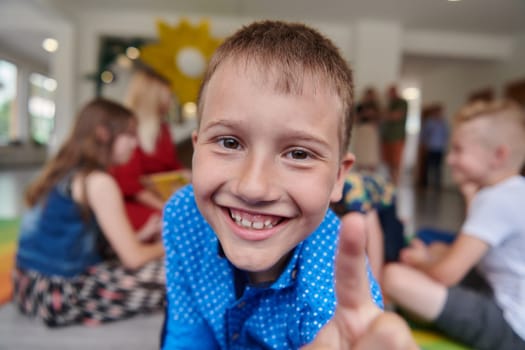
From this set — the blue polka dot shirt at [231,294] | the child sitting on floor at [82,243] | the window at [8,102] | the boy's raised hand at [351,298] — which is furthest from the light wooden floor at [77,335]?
the window at [8,102]

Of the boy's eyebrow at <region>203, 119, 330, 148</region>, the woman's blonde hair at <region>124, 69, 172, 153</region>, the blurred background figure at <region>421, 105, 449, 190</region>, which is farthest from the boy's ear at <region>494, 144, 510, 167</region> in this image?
the blurred background figure at <region>421, 105, 449, 190</region>

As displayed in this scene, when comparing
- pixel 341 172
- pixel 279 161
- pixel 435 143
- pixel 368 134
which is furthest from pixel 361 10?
pixel 279 161

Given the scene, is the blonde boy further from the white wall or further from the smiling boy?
the white wall

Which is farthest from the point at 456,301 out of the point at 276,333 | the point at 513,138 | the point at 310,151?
the point at 310,151

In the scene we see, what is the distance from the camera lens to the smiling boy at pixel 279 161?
38cm

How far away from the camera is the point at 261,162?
14.9 inches

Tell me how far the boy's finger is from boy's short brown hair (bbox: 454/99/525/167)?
89 cm

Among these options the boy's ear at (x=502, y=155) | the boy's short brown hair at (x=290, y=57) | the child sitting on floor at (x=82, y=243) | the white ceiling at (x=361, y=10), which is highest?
the white ceiling at (x=361, y=10)

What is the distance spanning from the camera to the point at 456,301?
897mm

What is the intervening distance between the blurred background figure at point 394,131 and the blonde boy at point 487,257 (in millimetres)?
2987

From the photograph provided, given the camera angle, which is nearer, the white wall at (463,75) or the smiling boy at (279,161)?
the smiling boy at (279,161)

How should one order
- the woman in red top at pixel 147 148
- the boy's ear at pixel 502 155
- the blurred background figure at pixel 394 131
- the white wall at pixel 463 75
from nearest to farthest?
the boy's ear at pixel 502 155
the woman in red top at pixel 147 148
the blurred background figure at pixel 394 131
the white wall at pixel 463 75

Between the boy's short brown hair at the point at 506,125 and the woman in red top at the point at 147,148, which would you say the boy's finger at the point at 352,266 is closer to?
the boy's short brown hair at the point at 506,125

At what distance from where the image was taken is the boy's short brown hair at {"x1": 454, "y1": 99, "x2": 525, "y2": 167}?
97 centimetres
